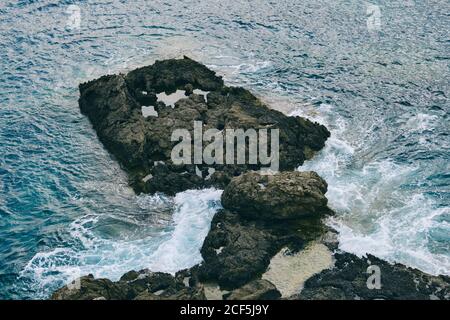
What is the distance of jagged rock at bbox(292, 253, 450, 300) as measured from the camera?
36469 mm

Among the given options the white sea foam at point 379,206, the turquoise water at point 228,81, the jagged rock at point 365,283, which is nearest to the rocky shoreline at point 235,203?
the jagged rock at point 365,283

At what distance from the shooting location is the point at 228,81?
6175cm

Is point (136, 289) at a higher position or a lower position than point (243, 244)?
lower

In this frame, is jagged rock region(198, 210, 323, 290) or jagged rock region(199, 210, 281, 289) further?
jagged rock region(198, 210, 323, 290)

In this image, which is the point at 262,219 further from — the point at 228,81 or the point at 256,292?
the point at 228,81

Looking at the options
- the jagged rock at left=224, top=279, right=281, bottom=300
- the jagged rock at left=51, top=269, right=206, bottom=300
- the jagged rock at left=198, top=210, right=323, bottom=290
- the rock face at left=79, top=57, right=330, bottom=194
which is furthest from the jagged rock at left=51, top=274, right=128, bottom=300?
the rock face at left=79, top=57, right=330, bottom=194

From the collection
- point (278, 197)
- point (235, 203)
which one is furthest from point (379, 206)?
point (235, 203)

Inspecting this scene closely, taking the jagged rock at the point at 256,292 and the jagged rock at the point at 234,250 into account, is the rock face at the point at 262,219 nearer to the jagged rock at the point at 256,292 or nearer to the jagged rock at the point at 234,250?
the jagged rock at the point at 234,250

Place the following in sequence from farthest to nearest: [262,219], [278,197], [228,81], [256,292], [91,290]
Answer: [228,81] < [262,219] < [278,197] < [256,292] < [91,290]

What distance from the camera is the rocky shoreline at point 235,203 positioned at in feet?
122

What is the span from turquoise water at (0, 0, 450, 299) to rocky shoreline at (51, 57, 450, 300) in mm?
1577

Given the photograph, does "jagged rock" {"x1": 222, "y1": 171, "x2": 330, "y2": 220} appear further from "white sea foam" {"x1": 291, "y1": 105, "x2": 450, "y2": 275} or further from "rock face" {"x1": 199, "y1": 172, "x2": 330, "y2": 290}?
"white sea foam" {"x1": 291, "y1": 105, "x2": 450, "y2": 275}

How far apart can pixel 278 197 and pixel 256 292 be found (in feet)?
27.0
